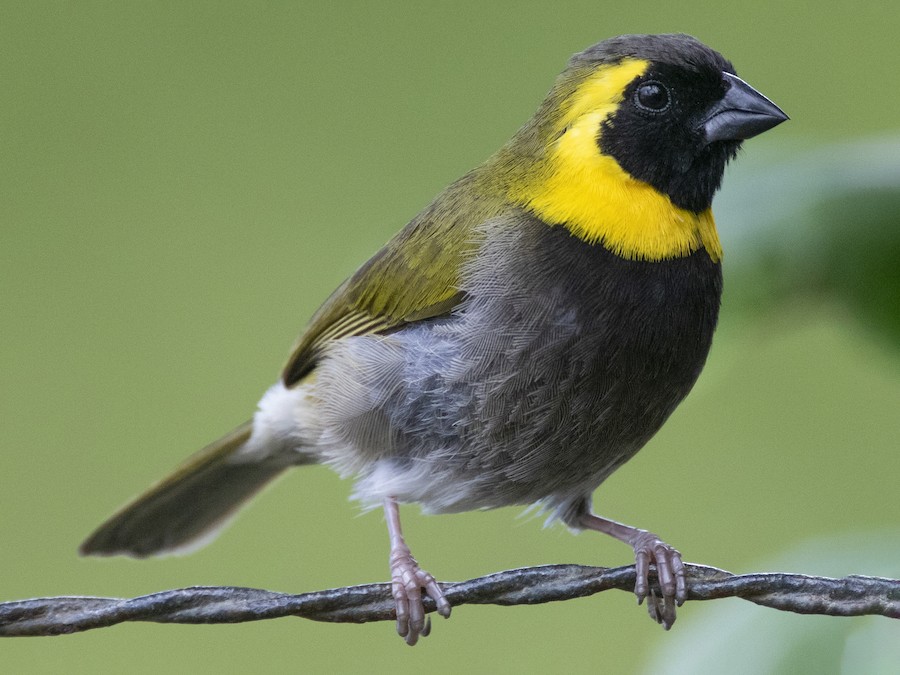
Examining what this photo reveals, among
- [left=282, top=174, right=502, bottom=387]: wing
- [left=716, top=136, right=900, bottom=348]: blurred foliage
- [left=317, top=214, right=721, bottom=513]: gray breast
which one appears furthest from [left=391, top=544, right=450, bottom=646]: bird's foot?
[left=716, top=136, right=900, bottom=348]: blurred foliage

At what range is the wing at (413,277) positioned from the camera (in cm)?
327

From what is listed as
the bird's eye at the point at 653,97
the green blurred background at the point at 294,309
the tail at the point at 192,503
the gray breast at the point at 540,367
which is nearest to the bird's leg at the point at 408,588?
the gray breast at the point at 540,367

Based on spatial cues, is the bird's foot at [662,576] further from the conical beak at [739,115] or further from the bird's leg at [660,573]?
the conical beak at [739,115]

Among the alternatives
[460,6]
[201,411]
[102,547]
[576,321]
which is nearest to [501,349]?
[576,321]

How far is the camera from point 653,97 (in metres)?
3.18

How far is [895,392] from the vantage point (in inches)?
245

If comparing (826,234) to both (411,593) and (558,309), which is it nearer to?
(558,309)

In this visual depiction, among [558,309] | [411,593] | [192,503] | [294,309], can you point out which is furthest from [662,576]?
[294,309]

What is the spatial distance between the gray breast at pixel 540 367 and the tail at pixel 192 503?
0.93 m

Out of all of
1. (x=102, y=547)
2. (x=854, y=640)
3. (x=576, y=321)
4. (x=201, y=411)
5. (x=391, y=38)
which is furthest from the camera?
(x=391, y=38)

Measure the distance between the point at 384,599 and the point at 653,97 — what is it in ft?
4.50

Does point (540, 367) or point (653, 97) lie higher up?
point (653, 97)

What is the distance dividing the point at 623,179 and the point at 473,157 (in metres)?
3.17

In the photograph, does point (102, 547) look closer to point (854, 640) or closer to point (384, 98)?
point (854, 640)
